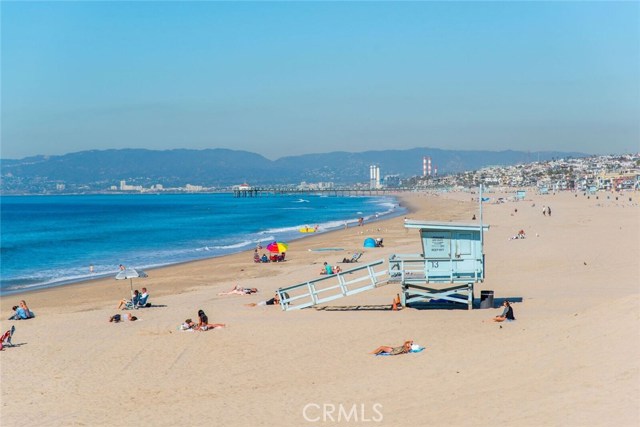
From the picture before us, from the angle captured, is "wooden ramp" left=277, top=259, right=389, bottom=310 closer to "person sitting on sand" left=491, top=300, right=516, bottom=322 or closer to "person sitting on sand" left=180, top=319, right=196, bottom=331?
"person sitting on sand" left=180, top=319, right=196, bottom=331

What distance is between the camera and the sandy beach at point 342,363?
10180mm

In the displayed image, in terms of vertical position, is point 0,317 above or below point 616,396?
below

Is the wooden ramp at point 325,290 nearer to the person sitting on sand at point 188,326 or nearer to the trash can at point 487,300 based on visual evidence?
the trash can at point 487,300

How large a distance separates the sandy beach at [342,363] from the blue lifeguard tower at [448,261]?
0.67m

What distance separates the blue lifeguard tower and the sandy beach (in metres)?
0.67

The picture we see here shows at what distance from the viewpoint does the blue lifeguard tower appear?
17.9m

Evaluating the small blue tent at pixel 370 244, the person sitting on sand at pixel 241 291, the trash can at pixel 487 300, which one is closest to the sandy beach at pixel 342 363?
the trash can at pixel 487 300

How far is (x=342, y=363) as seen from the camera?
1326 centimetres

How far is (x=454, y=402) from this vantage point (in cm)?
1029

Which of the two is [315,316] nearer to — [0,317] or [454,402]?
[454,402]

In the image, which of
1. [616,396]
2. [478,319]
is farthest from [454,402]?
[478,319]

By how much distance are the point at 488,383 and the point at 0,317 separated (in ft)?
53.2

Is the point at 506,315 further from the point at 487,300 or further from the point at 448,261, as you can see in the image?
the point at 448,261

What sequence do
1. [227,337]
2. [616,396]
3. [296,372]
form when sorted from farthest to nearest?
[227,337]
[296,372]
[616,396]
